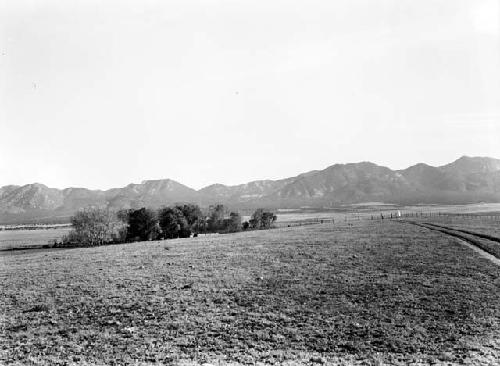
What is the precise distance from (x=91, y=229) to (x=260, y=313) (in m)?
105

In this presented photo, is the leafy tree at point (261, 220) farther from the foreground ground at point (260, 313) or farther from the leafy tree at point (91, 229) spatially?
the foreground ground at point (260, 313)

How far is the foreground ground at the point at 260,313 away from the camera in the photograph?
1731cm

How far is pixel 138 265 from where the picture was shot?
1720 inches

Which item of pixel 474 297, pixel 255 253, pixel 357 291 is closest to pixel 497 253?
pixel 474 297

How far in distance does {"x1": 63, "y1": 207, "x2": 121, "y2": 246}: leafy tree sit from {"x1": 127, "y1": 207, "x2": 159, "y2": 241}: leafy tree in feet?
19.9

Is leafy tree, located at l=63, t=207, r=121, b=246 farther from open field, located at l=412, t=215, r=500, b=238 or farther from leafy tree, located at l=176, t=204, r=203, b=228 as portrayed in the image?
open field, located at l=412, t=215, r=500, b=238

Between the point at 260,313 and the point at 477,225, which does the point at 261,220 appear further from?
the point at 260,313

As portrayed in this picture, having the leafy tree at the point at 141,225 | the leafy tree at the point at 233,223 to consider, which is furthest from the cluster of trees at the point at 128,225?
Answer: the leafy tree at the point at 233,223

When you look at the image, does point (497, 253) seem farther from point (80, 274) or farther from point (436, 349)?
point (80, 274)

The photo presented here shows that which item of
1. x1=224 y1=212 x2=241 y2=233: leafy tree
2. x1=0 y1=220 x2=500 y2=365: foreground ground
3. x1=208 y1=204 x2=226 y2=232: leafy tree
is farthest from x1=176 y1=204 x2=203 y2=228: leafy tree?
x1=0 y1=220 x2=500 y2=365: foreground ground

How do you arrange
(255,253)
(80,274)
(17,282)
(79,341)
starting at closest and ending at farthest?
1. (79,341)
2. (17,282)
3. (80,274)
4. (255,253)

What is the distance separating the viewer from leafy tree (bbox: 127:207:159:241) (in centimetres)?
11931

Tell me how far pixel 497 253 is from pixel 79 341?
4149 centimetres

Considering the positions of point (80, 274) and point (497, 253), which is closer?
point (80, 274)
